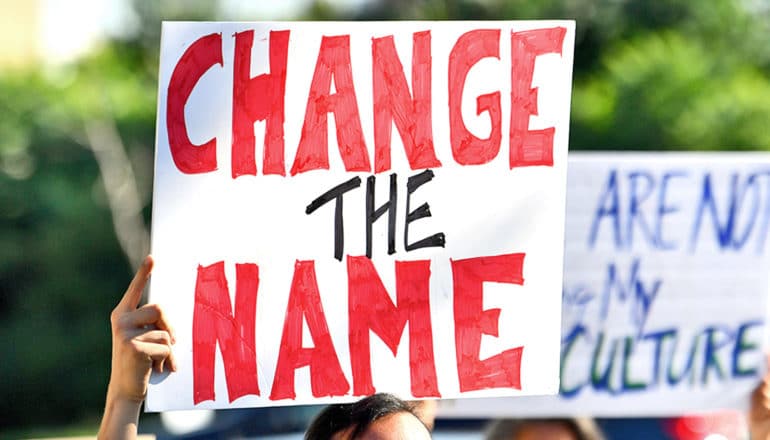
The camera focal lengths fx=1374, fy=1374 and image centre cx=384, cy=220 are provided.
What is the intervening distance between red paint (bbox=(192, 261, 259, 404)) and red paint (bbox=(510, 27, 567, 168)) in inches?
21.1

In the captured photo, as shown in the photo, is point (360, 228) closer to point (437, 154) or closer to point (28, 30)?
point (437, 154)

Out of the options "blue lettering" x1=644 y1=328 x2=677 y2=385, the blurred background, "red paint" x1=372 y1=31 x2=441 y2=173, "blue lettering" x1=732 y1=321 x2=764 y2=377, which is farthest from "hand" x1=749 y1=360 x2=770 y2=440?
the blurred background

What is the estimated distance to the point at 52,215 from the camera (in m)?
12.3

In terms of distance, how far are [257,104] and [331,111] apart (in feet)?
0.44

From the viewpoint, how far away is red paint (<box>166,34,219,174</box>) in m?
2.38

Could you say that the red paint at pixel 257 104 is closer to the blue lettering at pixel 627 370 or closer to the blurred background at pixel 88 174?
the blue lettering at pixel 627 370

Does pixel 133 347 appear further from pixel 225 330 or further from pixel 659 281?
pixel 659 281

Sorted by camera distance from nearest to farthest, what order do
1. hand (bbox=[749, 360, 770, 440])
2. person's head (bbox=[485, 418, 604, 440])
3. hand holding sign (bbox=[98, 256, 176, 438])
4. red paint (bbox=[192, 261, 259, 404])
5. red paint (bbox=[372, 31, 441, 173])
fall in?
1. hand holding sign (bbox=[98, 256, 176, 438])
2. red paint (bbox=[192, 261, 259, 404])
3. red paint (bbox=[372, 31, 441, 173])
4. hand (bbox=[749, 360, 770, 440])
5. person's head (bbox=[485, 418, 604, 440])

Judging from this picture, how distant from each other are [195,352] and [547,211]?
2.27ft

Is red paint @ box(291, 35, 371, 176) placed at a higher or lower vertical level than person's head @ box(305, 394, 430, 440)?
higher

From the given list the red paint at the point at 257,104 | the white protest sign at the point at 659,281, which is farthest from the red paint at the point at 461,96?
the white protest sign at the point at 659,281

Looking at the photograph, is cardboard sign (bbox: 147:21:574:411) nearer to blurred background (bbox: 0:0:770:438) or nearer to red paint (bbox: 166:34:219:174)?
red paint (bbox: 166:34:219:174)

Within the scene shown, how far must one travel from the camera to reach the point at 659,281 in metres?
3.26

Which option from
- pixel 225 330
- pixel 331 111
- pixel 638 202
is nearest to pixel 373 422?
pixel 225 330
